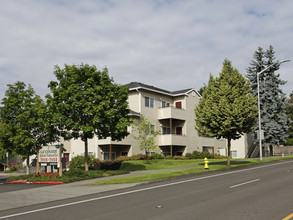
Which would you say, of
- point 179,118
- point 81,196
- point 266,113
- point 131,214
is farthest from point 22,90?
point 266,113

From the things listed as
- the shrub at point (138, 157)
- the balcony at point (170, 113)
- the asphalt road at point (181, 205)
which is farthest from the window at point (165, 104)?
the asphalt road at point (181, 205)

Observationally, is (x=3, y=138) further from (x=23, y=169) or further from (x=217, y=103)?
(x=217, y=103)

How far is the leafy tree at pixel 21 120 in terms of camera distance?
908 inches

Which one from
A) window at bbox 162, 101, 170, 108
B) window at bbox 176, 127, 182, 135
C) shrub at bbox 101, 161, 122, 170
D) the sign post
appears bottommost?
shrub at bbox 101, 161, 122, 170

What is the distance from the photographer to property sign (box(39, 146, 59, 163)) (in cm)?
2148

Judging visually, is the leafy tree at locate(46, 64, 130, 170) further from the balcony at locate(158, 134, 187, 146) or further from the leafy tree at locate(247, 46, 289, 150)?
the leafy tree at locate(247, 46, 289, 150)

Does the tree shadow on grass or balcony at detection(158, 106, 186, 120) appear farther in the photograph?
balcony at detection(158, 106, 186, 120)

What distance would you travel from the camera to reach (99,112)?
2091cm

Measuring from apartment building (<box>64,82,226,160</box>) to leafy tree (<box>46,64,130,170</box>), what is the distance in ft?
39.9

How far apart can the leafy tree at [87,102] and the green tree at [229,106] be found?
264 inches

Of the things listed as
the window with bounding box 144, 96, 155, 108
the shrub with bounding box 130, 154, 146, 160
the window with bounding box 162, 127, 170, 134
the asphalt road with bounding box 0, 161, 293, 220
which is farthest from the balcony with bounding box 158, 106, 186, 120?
the asphalt road with bounding box 0, 161, 293, 220

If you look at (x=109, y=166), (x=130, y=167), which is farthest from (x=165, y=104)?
(x=109, y=166)

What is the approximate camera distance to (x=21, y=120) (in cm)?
2309

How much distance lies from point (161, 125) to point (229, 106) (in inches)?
743
